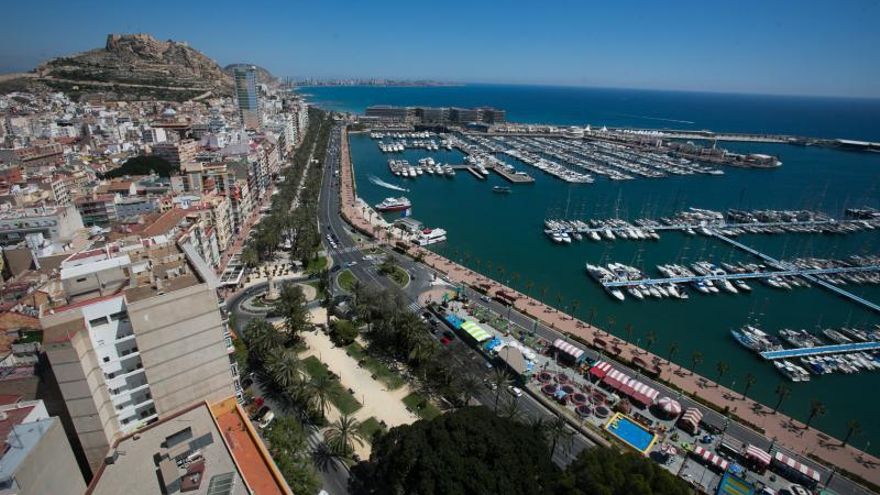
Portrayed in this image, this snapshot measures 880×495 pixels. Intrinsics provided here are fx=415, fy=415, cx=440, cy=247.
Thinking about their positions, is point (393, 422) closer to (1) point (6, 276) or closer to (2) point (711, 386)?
(2) point (711, 386)

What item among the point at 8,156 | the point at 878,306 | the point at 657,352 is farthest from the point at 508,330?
the point at 8,156

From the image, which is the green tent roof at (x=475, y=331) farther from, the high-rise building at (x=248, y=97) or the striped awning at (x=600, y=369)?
the high-rise building at (x=248, y=97)

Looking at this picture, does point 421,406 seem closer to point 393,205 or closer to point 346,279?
point 346,279

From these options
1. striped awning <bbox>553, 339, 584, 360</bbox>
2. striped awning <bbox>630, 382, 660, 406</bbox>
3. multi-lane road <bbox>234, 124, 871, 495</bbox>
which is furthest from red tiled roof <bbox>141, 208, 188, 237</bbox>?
striped awning <bbox>630, 382, 660, 406</bbox>

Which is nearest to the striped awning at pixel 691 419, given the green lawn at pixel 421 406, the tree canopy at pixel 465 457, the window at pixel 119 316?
the tree canopy at pixel 465 457

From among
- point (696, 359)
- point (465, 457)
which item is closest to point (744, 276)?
point (696, 359)
